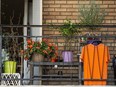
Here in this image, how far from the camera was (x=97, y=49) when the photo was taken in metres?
8.10

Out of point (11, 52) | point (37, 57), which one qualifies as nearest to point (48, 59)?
point (37, 57)

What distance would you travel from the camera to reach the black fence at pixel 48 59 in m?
8.14

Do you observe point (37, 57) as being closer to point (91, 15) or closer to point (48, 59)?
point (48, 59)

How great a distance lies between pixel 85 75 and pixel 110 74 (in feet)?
4.39

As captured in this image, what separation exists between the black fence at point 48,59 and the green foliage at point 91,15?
0.85ft

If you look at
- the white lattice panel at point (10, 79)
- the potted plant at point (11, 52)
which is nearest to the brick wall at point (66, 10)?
the potted plant at point (11, 52)

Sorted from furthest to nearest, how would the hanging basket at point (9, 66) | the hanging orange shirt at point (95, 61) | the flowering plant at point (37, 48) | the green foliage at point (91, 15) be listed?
the green foliage at point (91, 15) < the hanging basket at point (9, 66) < the flowering plant at point (37, 48) < the hanging orange shirt at point (95, 61)

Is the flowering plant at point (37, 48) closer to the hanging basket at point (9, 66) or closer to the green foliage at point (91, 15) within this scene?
the hanging basket at point (9, 66)

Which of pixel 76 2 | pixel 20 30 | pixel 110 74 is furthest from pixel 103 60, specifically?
pixel 20 30

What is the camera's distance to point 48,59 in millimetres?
8578

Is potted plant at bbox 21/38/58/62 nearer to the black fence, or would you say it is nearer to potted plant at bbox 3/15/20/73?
the black fence

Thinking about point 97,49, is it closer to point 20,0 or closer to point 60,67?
point 60,67

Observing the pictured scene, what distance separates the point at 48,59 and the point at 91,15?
1246mm

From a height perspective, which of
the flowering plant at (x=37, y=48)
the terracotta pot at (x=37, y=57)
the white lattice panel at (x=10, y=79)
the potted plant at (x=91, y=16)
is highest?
the potted plant at (x=91, y=16)
